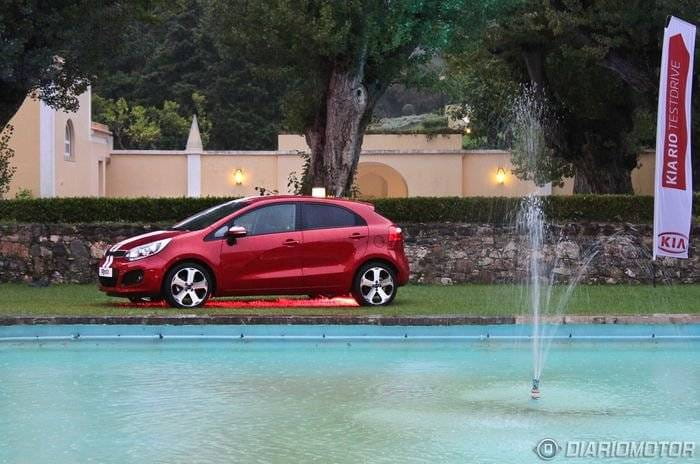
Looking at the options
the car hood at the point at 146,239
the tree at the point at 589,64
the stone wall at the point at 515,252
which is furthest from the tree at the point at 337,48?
the car hood at the point at 146,239

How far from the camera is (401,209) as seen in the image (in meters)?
22.9

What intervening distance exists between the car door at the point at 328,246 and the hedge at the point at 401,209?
18.1 feet

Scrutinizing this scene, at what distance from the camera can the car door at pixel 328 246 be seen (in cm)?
1714

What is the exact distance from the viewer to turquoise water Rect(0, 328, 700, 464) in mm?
8195

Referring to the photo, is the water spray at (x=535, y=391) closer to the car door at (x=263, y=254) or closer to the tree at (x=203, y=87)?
Result: the car door at (x=263, y=254)

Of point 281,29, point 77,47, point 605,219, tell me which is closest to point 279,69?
point 281,29

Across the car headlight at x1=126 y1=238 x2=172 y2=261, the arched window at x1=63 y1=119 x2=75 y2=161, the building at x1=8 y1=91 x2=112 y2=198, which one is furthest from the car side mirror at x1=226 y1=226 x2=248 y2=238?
the arched window at x1=63 y1=119 x2=75 y2=161

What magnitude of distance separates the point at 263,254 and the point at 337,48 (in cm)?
730

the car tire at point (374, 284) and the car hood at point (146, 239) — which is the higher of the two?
the car hood at point (146, 239)

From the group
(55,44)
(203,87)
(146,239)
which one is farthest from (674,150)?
(203,87)

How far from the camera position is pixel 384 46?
23922 millimetres

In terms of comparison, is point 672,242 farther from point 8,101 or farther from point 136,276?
point 8,101

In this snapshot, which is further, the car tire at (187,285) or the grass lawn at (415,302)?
the car tire at (187,285)

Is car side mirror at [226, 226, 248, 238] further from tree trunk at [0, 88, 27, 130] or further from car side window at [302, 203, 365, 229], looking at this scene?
tree trunk at [0, 88, 27, 130]
